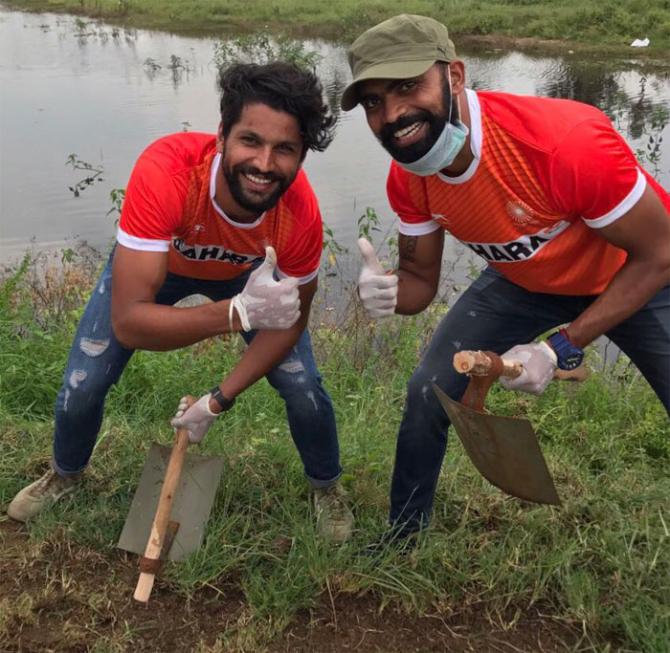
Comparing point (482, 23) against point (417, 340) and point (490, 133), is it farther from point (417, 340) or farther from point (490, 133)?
point (490, 133)

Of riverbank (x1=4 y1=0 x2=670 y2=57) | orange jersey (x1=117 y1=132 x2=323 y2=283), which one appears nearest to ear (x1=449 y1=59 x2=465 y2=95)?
orange jersey (x1=117 y1=132 x2=323 y2=283)

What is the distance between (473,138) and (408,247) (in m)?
0.48

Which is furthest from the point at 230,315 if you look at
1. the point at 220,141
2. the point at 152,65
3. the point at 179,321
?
the point at 152,65

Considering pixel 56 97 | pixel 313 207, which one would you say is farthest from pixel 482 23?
pixel 313 207

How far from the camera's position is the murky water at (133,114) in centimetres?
767

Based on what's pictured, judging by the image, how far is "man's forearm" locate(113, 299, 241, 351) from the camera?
2.41m

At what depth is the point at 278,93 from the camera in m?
2.42

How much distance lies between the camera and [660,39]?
16969mm

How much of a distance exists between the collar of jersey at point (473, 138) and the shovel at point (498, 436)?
22.1 inches

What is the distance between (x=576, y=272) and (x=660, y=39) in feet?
55.2

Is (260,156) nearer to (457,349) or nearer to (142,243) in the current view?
(142,243)

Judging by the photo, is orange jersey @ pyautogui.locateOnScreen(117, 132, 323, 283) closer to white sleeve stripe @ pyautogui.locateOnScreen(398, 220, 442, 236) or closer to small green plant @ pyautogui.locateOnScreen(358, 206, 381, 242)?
white sleeve stripe @ pyautogui.locateOnScreen(398, 220, 442, 236)

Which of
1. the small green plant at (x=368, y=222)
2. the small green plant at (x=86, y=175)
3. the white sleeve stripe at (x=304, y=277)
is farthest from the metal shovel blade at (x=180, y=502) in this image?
the small green plant at (x=86, y=175)

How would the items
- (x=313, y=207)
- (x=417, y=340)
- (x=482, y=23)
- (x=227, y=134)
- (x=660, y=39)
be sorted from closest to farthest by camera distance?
(x=227, y=134) → (x=313, y=207) → (x=417, y=340) → (x=660, y=39) → (x=482, y=23)
